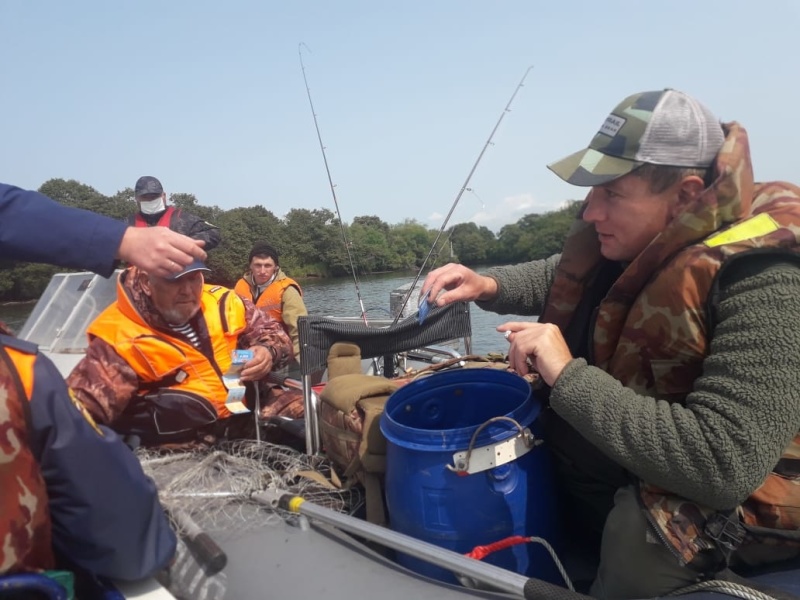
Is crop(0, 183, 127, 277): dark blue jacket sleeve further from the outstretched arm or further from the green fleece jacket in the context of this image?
the green fleece jacket

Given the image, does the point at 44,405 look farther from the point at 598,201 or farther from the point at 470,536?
the point at 598,201

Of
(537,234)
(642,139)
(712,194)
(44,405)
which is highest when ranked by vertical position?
(642,139)

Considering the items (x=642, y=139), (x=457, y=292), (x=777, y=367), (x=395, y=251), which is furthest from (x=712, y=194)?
(x=395, y=251)

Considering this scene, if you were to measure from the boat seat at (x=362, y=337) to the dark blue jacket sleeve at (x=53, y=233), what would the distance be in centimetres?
129

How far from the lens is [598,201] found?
71.2 inches

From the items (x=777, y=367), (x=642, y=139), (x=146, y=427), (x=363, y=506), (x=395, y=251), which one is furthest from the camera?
(x=395, y=251)

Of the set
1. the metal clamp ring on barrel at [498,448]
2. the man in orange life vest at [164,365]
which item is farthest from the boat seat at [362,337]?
the metal clamp ring on barrel at [498,448]

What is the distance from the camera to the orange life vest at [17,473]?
3.69 feet

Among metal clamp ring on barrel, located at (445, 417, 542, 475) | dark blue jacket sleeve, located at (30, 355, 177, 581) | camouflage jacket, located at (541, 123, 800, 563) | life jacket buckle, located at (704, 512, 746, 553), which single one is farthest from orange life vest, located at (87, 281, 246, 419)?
life jacket buckle, located at (704, 512, 746, 553)

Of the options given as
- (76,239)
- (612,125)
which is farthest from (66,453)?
(612,125)

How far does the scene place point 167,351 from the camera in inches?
A: 115

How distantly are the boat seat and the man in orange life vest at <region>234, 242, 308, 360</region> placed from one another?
3558mm

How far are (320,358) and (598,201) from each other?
1.48m

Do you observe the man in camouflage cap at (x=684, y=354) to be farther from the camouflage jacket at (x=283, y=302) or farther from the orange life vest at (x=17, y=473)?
the camouflage jacket at (x=283, y=302)
